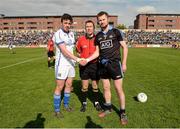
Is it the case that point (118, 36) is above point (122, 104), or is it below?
above

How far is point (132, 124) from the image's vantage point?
6.01 meters

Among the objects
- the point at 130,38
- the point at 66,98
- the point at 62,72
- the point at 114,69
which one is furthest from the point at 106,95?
the point at 130,38

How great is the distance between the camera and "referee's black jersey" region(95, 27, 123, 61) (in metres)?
6.16

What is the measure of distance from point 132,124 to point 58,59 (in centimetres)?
255

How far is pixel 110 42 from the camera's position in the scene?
6.19 metres

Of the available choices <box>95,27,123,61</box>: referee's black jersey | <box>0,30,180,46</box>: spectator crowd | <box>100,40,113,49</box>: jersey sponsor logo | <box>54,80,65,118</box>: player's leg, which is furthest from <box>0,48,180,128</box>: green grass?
<box>0,30,180,46</box>: spectator crowd

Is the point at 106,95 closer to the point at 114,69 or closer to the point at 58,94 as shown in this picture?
the point at 114,69

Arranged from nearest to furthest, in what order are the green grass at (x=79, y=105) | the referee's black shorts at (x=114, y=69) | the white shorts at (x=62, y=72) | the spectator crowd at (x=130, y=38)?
the green grass at (x=79, y=105), the referee's black shorts at (x=114, y=69), the white shorts at (x=62, y=72), the spectator crowd at (x=130, y=38)

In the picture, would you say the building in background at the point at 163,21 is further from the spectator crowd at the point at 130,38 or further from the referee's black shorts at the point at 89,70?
the referee's black shorts at the point at 89,70

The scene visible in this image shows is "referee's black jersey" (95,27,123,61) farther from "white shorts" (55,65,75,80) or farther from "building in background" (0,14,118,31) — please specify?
"building in background" (0,14,118,31)

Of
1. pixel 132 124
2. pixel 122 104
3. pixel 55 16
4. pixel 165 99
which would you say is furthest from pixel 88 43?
pixel 55 16

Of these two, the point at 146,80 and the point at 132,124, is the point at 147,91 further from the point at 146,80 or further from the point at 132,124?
the point at 132,124

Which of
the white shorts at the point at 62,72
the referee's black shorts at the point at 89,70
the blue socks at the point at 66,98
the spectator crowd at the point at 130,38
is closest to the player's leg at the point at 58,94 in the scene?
the white shorts at the point at 62,72

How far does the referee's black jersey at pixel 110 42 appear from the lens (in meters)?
6.16
